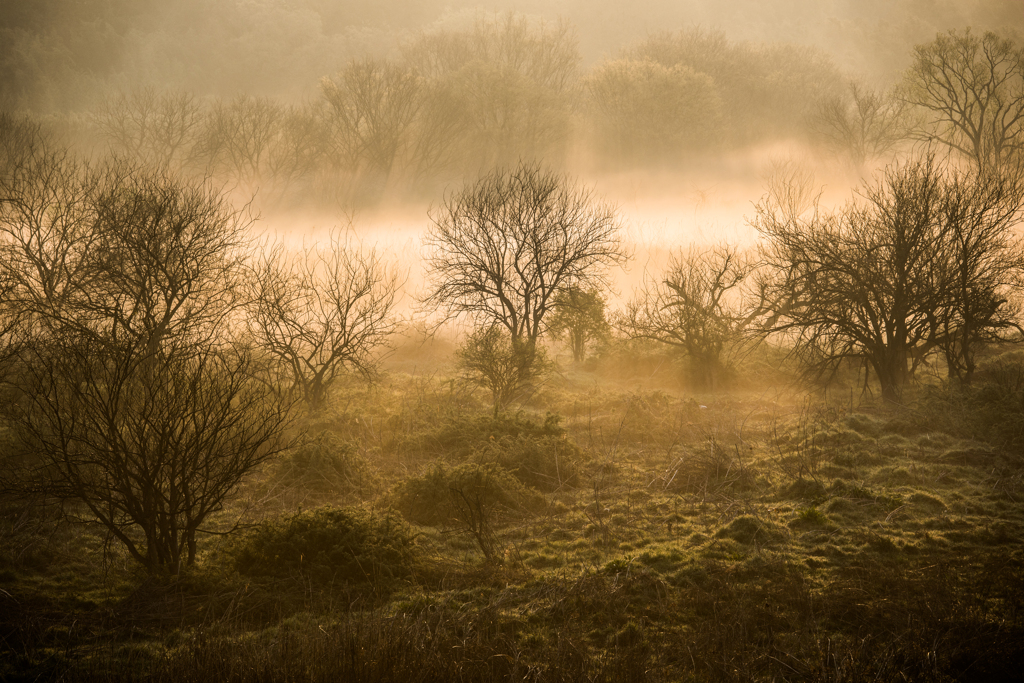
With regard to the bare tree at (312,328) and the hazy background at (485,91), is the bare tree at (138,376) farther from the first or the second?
the hazy background at (485,91)

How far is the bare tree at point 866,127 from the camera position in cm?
3981

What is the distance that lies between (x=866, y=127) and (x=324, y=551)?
142 ft

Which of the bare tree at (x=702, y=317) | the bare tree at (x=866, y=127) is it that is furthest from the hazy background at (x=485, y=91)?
the bare tree at (x=702, y=317)

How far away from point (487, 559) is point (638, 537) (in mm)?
2083

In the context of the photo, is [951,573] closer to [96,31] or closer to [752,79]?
[752,79]

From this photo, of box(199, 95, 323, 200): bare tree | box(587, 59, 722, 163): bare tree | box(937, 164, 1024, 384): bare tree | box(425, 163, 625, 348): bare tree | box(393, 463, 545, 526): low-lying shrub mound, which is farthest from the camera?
box(587, 59, 722, 163): bare tree

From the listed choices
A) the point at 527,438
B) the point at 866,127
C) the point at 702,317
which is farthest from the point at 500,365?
the point at 866,127

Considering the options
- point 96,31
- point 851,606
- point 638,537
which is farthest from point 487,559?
point 96,31

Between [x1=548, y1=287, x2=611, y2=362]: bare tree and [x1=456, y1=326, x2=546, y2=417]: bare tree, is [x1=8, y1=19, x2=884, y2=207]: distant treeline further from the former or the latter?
[x1=456, y1=326, x2=546, y2=417]: bare tree

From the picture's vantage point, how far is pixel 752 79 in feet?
165

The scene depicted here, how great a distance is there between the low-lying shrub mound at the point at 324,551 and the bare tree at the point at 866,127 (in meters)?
41.3

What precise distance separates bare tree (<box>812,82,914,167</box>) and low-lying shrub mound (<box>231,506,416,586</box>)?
136 ft

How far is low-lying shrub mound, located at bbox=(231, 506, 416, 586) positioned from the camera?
7.09 metres

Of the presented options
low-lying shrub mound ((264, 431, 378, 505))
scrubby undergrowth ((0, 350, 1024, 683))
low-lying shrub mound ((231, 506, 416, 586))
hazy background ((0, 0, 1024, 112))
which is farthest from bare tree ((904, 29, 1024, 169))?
low-lying shrub mound ((231, 506, 416, 586))
